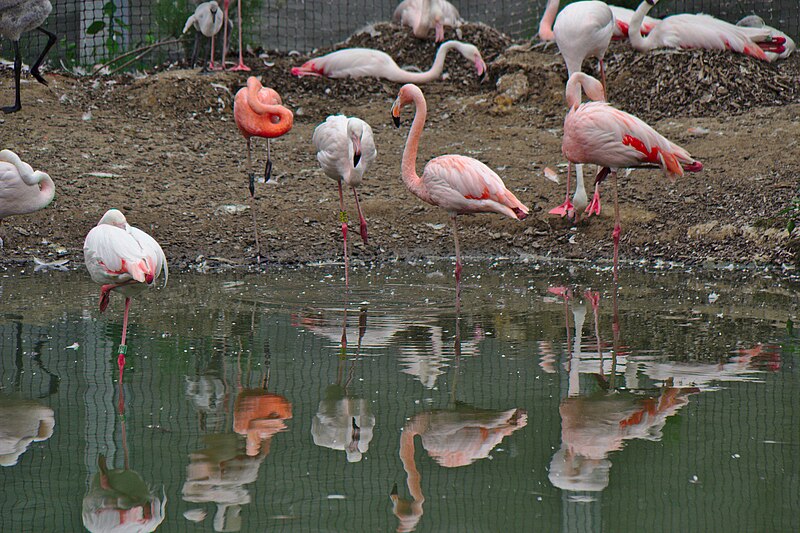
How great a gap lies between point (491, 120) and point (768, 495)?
24.5ft

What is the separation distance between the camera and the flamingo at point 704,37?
9539mm

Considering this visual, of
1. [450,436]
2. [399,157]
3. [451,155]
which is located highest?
[399,157]

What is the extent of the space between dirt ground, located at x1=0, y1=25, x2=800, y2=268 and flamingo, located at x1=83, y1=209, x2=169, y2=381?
2495 mm

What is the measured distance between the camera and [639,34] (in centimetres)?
960

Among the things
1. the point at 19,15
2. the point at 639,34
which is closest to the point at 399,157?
the point at 639,34

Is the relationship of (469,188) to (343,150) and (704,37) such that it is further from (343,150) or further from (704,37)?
(704,37)

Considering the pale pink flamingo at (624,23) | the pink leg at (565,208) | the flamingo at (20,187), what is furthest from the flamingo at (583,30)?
the flamingo at (20,187)

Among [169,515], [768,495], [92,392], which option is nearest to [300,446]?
[169,515]

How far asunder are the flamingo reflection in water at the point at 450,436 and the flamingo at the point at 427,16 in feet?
26.5

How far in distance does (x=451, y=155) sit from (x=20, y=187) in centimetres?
275

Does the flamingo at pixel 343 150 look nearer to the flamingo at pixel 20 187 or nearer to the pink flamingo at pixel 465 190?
the pink flamingo at pixel 465 190

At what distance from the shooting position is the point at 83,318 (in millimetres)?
5133

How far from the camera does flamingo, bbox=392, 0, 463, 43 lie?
437 inches

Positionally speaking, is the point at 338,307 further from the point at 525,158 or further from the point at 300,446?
the point at 525,158
